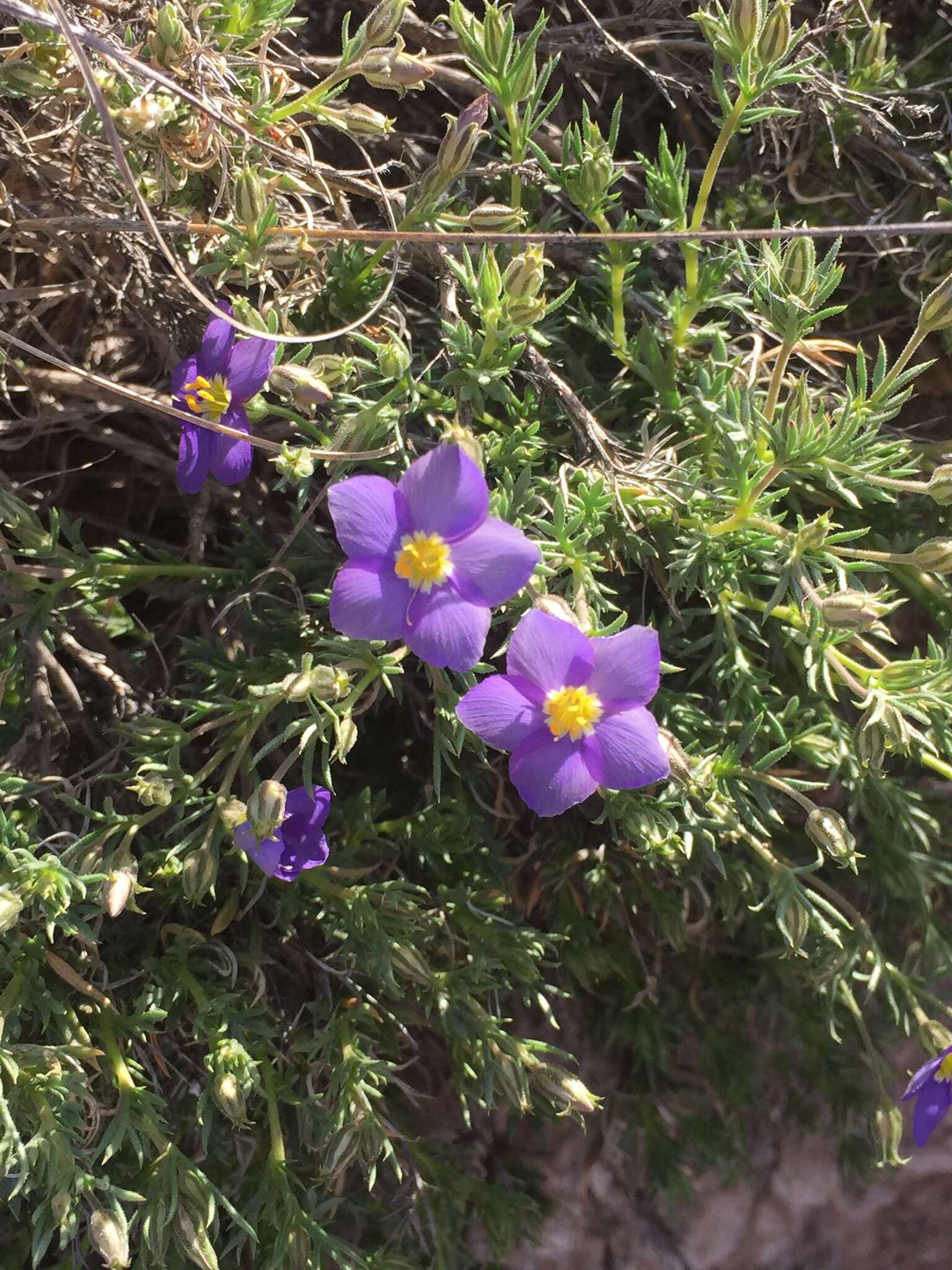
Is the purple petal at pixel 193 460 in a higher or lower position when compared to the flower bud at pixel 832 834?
higher

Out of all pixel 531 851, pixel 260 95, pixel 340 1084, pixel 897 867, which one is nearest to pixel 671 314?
pixel 260 95

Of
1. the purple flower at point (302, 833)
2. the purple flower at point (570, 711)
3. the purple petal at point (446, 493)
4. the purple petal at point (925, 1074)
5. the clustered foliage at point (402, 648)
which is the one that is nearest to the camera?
the purple petal at point (446, 493)

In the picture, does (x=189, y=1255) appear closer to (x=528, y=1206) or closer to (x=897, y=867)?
(x=528, y=1206)

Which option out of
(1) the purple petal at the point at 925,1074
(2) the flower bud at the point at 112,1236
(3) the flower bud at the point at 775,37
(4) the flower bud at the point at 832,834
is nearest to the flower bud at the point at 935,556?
(4) the flower bud at the point at 832,834

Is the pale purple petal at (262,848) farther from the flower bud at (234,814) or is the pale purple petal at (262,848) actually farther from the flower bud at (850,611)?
the flower bud at (850,611)

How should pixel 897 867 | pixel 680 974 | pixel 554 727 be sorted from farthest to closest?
pixel 680 974, pixel 897 867, pixel 554 727

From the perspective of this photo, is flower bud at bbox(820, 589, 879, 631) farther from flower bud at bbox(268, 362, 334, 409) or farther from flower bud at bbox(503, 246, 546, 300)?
flower bud at bbox(268, 362, 334, 409)
